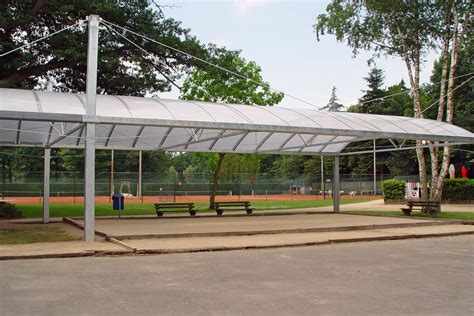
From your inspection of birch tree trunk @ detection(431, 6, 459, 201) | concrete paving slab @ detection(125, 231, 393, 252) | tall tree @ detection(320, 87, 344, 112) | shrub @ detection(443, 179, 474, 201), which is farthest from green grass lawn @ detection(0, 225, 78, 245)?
tall tree @ detection(320, 87, 344, 112)

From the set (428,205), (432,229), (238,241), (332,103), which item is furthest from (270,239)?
(332,103)

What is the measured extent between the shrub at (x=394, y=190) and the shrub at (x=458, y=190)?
113 inches

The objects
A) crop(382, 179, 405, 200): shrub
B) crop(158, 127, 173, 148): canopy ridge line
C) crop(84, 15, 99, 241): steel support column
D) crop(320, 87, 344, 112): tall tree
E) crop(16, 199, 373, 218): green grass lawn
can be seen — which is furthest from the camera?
crop(320, 87, 344, 112): tall tree

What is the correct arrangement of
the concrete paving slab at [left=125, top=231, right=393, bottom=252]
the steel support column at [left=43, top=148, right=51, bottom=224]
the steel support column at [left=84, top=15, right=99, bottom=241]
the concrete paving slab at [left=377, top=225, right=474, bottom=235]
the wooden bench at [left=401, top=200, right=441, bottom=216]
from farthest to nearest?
the wooden bench at [left=401, top=200, right=441, bottom=216], the steel support column at [left=43, top=148, right=51, bottom=224], the concrete paving slab at [left=377, top=225, right=474, bottom=235], the steel support column at [left=84, top=15, right=99, bottom=241], the concrete paving slab at [left=125, top=231, right=393, bottom=252]

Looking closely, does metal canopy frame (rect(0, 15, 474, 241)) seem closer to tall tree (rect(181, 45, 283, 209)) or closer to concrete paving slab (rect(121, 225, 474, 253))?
concrete paving slab (rect(121, 225, 474, 253))

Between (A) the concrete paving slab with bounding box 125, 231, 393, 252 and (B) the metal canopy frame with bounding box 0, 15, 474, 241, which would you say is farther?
(B) the metal canopy frame with bounding box 0, 15, 474, 241

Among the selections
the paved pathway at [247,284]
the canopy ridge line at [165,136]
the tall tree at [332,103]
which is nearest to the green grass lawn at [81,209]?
the canopy ridge line at [165,136]

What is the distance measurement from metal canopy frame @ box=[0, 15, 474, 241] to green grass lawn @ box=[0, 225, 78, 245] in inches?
55.1

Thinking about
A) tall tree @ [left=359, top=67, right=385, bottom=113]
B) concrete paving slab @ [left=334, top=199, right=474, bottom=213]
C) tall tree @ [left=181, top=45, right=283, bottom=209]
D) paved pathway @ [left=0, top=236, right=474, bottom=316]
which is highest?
tall tree @ [left=359, top=67, right=385, bottom=113]

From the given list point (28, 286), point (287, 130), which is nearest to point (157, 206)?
point (287, 130)

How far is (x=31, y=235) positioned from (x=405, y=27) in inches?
728

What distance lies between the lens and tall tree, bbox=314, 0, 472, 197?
24.1 metres

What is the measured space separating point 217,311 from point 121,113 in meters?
10.6

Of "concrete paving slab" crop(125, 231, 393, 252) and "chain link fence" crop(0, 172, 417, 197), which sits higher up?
"chain link fence" crop(0, 172, 417, 197)
